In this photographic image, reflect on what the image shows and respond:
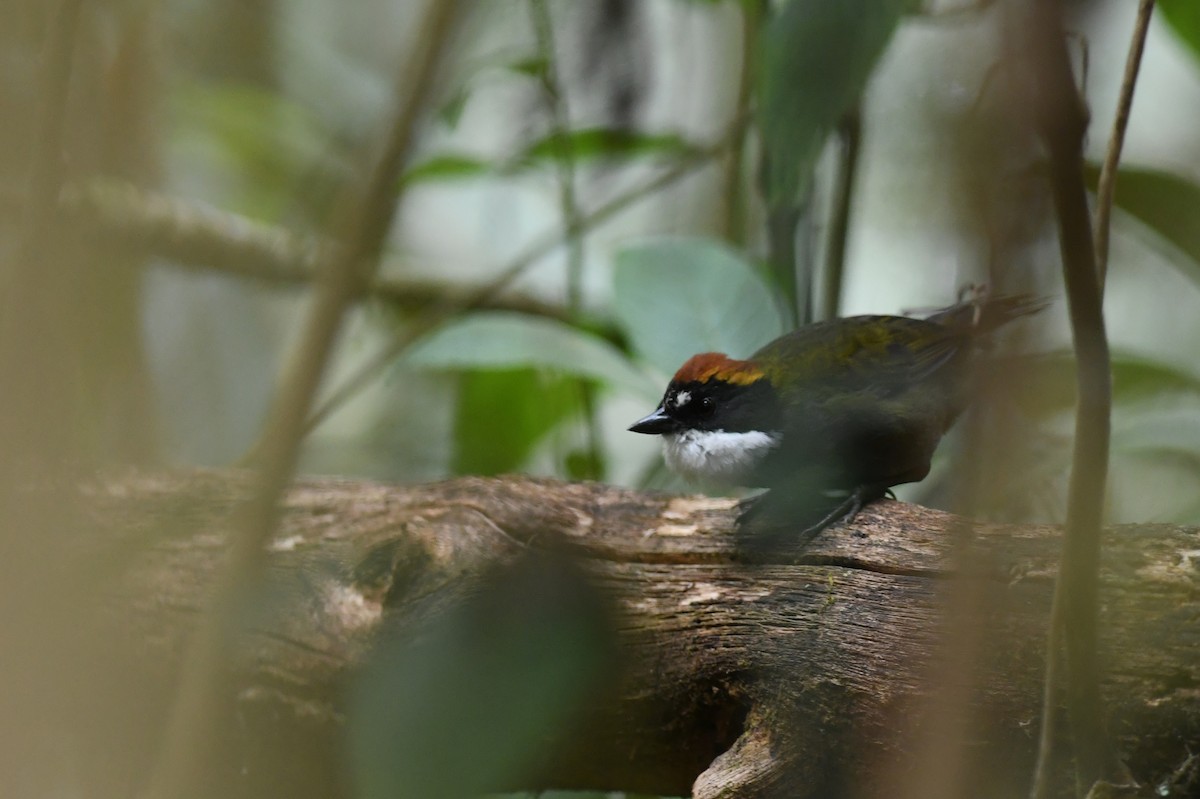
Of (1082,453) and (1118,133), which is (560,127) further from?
(1082,453)

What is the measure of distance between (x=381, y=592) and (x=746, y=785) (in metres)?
0.81

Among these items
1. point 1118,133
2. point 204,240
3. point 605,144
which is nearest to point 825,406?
point 1118,133

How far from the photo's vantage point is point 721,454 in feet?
7.12

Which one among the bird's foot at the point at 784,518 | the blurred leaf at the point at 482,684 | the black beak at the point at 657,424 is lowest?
the blurred leaf at the point at 482,684

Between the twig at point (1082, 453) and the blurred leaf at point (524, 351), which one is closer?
the twig at point (1082, 453)

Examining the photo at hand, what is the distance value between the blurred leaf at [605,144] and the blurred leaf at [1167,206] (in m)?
1.22

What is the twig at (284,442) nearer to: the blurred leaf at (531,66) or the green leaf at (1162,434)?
the blurred leaf at (531,66)

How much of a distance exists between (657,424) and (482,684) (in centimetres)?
82

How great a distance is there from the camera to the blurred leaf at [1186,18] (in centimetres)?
256

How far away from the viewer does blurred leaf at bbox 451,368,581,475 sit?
3162 millimetres

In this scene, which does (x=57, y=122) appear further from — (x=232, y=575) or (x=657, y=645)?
(x=657, y=645)

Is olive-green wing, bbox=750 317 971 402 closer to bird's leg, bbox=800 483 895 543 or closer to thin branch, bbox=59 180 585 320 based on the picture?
bird's leg, bbox=800 483 895 543

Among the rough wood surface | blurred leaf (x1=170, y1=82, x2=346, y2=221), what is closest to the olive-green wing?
the rough wood surface

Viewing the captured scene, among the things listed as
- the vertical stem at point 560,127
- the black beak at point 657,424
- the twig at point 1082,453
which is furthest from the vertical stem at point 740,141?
the twig at point 1082,453
